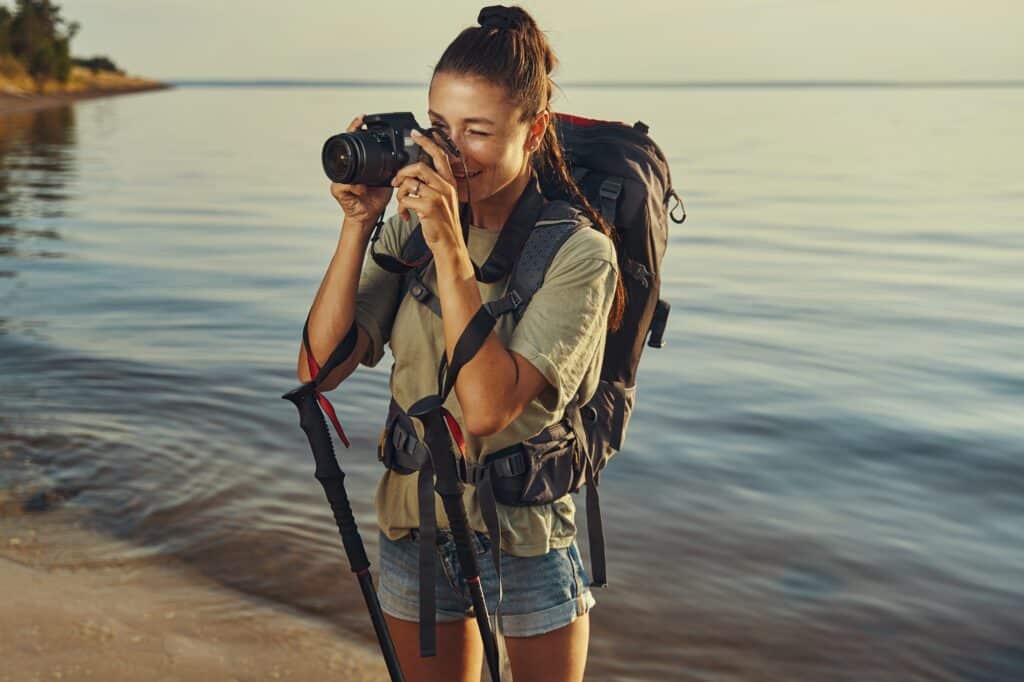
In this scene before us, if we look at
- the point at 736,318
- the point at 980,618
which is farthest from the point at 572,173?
the point at 736,318

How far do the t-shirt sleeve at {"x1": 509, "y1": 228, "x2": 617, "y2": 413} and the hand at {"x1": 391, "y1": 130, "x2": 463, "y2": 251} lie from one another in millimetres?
213

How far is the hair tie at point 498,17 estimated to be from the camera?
7.68 ft

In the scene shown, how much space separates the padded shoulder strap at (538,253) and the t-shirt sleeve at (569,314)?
0.06ft

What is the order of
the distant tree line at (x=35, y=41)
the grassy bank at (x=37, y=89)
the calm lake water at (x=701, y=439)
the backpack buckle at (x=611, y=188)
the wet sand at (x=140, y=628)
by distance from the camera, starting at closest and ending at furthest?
the backpack buckle at (x=611, y=188) → the wet sand at (x=140, y=628) → the calm lake water at (x=701, y=439) → the grassy bank at (x=37, y=89) → the distant tree line at (x=35, y=41)

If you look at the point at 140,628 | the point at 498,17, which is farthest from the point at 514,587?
the point at 140,628

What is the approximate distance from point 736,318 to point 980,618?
591cm

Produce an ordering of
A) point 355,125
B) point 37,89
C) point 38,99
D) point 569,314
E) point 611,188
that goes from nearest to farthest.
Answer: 1. point 569,314
2. point 355,125
3. point 611,188
4. point 38,99
5. point 37,89

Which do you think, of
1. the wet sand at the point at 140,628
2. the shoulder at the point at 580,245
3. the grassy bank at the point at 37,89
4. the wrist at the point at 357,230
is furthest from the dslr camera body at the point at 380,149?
the grassy bank at the point at 37,89

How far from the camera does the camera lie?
219cm

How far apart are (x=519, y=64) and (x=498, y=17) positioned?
5.5 inches

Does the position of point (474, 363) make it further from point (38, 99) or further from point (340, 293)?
point (38, 99)

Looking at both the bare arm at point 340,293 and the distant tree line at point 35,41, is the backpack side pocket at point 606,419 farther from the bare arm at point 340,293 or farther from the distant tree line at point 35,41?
the distant tree line at point 35,41

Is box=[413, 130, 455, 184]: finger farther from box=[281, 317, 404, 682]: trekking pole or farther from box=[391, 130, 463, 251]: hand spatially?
box=[281, 317, 404, 682]: trekking pole

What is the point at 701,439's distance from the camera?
22.9ft
